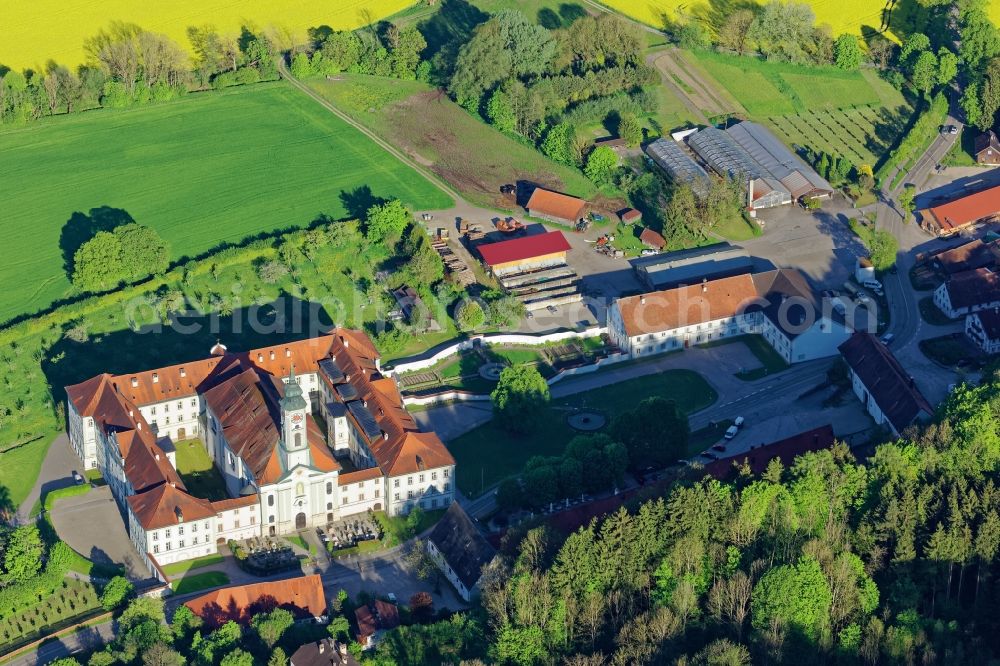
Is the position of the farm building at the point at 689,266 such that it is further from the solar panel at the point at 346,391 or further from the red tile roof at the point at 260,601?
the red tile roof at the point at 260,601

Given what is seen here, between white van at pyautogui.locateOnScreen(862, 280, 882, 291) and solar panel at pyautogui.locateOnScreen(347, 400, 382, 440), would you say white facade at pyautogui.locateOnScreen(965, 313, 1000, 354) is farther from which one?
solar panel at pyautogui.locateOnScreen(347, 400, 382, 440)

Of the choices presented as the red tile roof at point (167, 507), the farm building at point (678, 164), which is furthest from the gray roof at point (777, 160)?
the red tile roof at point (167, 507)

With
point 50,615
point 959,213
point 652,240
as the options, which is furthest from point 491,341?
point 959,213

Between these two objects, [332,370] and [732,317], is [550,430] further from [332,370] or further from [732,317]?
[732,317]

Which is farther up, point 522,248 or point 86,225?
point 86,225

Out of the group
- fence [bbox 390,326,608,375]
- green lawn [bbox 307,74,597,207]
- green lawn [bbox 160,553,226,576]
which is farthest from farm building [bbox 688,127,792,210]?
green lawn [bbox 160,553,226,576]

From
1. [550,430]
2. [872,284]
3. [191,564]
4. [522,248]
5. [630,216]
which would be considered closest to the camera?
[191,564]
